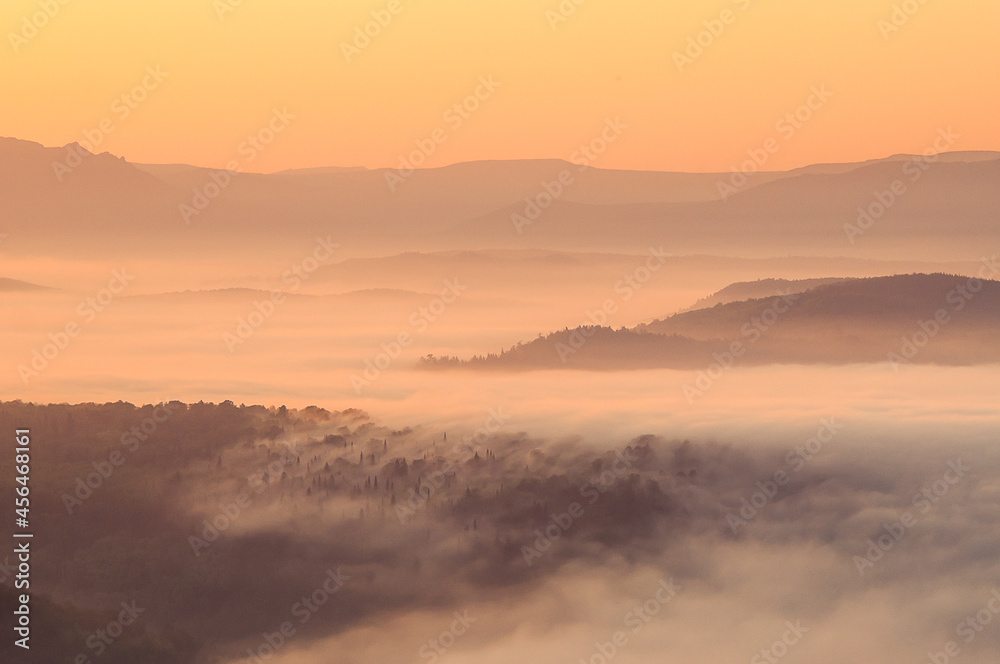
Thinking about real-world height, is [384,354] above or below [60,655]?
above

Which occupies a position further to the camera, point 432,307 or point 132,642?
point 132,642

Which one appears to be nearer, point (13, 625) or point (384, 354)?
point (384, 354)

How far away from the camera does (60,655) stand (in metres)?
160

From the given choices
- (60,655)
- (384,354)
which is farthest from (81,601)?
(384,354)

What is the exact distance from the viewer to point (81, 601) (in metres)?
190

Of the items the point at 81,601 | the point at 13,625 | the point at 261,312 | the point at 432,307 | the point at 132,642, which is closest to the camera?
the point at 261,312

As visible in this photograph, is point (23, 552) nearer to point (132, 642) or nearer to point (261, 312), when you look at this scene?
point (132, 642)

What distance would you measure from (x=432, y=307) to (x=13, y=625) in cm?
7991

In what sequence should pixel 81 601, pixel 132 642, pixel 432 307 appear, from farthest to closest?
pixel 81 601 < pixel 132 642 < pixel 432 307

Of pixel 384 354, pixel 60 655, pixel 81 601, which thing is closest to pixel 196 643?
pixel 81 601

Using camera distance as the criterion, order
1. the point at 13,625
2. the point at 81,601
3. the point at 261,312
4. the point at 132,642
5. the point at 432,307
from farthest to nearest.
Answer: the point at 81,601, the point at 132,642, the point at 13,625, the point at 432,307, the point at 261,312

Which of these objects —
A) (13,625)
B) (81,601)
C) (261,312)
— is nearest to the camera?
(261,312)

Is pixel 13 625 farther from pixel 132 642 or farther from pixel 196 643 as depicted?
pixel 196 643

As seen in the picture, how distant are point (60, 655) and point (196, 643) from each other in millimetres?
40390
